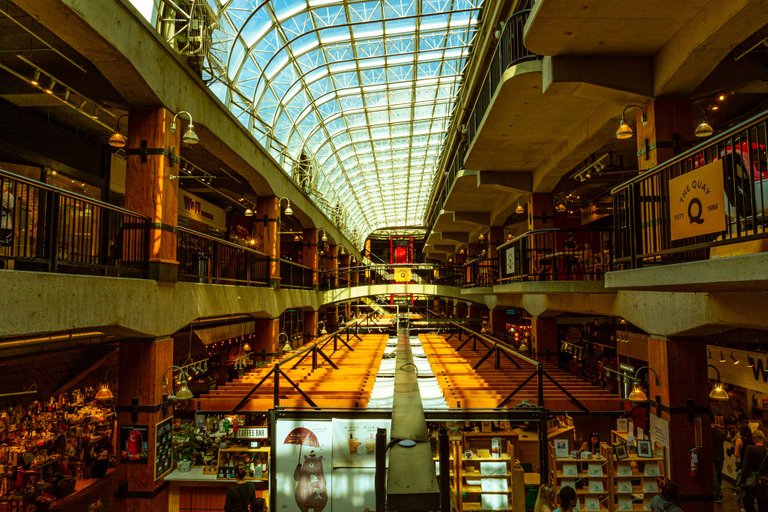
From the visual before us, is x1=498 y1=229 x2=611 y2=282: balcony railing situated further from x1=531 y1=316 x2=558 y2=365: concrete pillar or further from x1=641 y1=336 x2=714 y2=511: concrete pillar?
x1=641 y1=336 x2=714 y2=511: concrete pillar

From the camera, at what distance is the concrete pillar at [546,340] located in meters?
14.4

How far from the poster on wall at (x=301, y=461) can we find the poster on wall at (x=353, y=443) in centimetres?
12

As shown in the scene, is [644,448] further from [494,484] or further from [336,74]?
[336,74]

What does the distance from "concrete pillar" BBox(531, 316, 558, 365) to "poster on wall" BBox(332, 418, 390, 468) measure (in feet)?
25.4

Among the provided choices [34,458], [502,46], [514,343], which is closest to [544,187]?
[502,46]

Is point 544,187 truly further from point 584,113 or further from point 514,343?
point 514,343

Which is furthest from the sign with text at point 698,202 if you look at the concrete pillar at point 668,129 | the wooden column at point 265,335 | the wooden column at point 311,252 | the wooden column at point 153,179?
the wooden column at point 311,252

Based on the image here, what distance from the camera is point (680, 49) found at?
6449mm

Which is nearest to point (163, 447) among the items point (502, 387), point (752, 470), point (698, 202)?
point (502, 387)

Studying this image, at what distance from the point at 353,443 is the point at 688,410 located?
5.17 metres

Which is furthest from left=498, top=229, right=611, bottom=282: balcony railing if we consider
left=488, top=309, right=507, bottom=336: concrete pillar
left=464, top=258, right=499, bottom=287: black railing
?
left=488, top=309, right=507, bottom=336: concrete pillar

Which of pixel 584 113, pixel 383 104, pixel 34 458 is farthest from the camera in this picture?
pixel 383 104

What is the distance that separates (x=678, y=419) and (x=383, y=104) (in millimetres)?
21450

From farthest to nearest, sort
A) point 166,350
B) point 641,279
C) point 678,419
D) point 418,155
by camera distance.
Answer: point 418,155 < point 166,350 < point 678,419 < point 641,279
